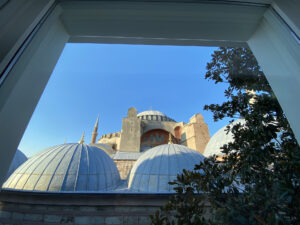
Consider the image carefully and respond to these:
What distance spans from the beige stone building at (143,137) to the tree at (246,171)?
9.43m

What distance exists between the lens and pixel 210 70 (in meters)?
1.93

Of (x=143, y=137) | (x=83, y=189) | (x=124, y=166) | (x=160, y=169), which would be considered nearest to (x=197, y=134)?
(x=143, y=137)

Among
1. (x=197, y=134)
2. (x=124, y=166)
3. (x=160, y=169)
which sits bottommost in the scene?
(x=160, y=169)

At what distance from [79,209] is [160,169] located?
8.85 feet

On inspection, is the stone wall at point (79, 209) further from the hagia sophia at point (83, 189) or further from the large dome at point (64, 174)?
the large dome at point (64, 174)

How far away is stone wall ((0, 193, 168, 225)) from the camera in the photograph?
3.40m

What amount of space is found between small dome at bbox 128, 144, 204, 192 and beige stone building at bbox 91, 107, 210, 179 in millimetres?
4987

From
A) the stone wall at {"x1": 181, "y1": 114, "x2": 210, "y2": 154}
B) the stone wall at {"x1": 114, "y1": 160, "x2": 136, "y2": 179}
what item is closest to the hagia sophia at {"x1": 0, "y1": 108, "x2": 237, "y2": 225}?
the stone wall at {"x1": 114, "y1": 160, "x2": 136, "y2": 179}

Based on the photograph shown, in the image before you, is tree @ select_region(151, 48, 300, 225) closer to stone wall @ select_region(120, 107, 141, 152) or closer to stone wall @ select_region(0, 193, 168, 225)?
stone wall @ select_region(0, 193, 168, 225)

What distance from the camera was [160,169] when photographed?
4.91m

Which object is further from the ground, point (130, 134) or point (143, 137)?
point (143, 137)

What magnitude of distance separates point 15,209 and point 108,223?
2602 millimetres

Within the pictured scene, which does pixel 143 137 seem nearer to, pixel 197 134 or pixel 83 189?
pixel 197 134

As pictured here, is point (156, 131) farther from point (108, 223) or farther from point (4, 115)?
point (4, 115)
